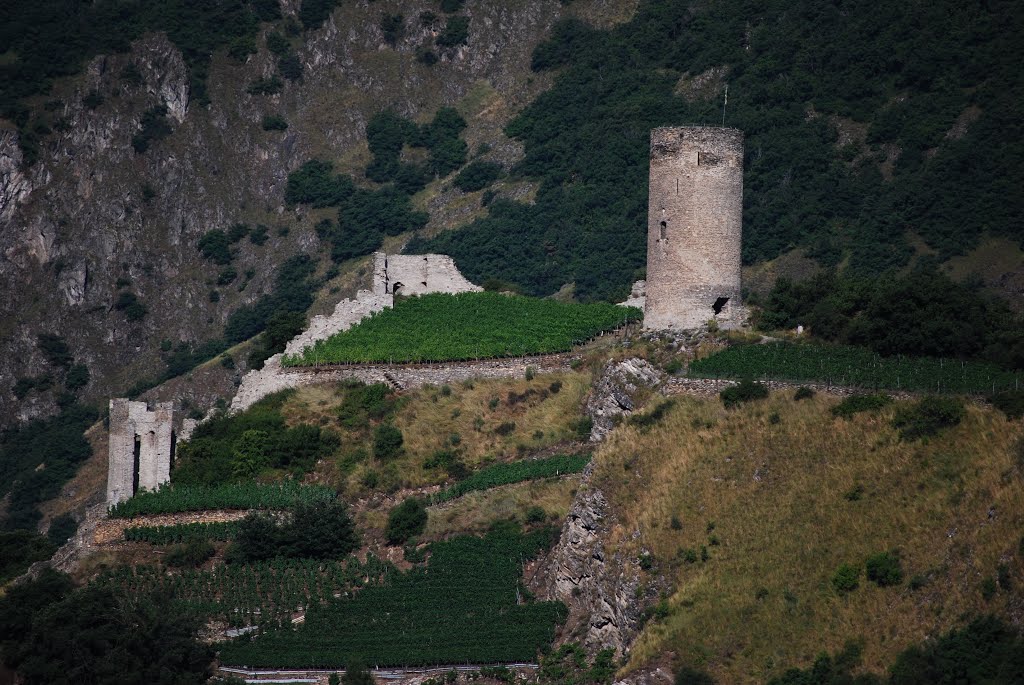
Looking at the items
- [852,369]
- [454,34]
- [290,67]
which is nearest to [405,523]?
[852,369]

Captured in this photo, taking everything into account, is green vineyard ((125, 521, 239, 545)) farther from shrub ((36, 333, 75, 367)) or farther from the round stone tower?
shrub ((36, 333, 75, 367))

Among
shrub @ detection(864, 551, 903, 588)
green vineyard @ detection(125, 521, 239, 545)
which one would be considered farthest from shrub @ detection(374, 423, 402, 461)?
shrub @ detection(864, 551, 903, 588)

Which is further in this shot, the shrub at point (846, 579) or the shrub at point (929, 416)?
the shrub at point (929, 416)

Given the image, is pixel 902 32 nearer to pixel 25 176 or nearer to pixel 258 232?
pixel 258 232

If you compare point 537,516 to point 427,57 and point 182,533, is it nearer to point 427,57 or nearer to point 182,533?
point 182,533

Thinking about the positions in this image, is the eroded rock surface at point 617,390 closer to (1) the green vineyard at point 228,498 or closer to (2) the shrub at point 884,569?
(1) the green vineyard at point 228,498

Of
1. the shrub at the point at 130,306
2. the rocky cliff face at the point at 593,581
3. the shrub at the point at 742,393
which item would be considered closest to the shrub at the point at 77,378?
the shrub at the point at 130,306
